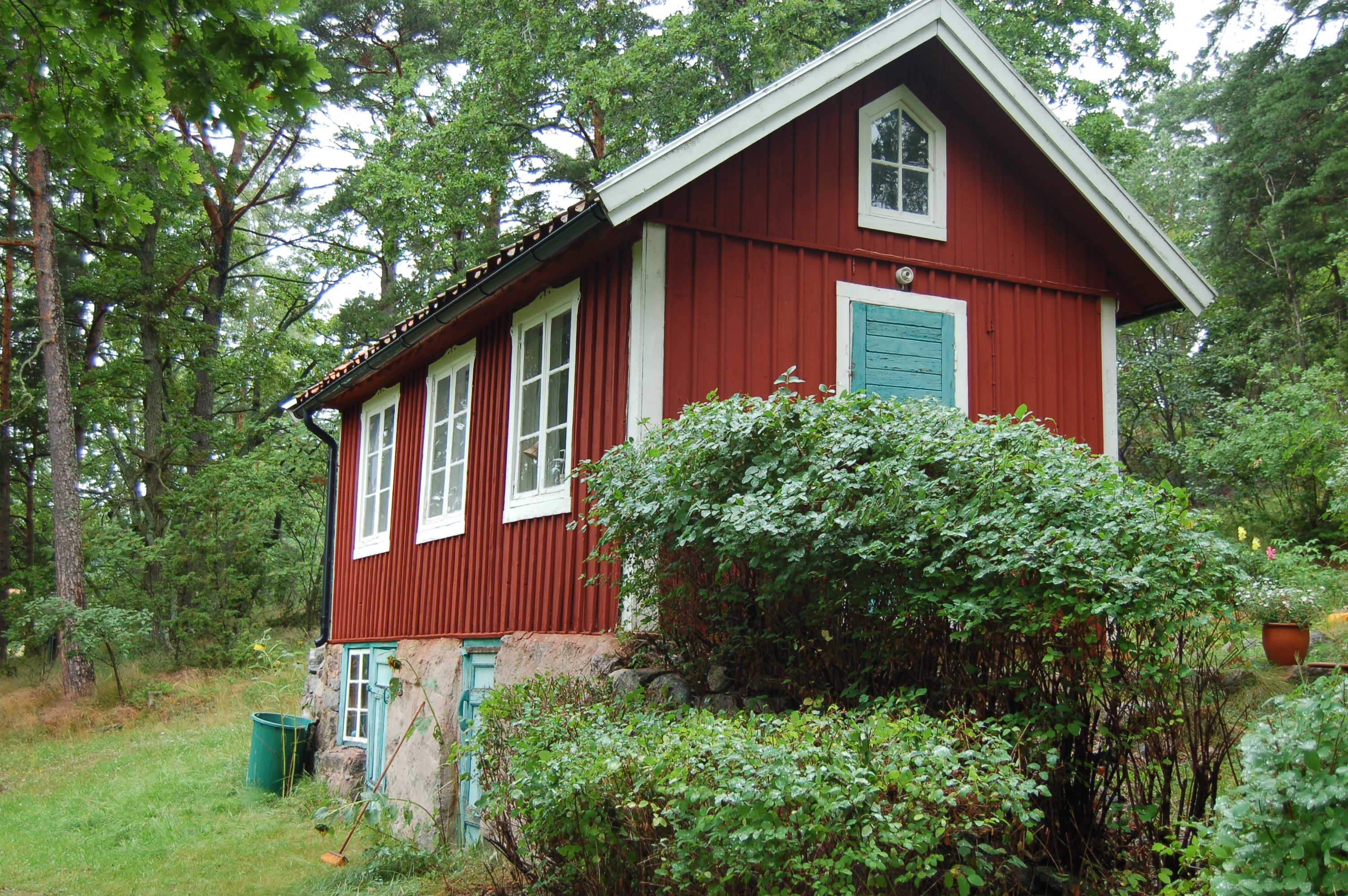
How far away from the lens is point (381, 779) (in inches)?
350

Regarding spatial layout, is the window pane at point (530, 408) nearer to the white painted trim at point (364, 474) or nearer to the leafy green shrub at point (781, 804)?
the white painted trim at point (364, 474)

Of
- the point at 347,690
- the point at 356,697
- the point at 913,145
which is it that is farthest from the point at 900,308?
the point at 347,690

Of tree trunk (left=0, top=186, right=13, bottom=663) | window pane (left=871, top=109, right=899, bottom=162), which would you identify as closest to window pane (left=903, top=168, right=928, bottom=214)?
window pane (left=871, top=109, right=899, bottom=162)

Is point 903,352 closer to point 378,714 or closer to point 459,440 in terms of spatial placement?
point 459,440

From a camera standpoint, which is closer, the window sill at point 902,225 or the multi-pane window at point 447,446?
the window sill at point 902,225

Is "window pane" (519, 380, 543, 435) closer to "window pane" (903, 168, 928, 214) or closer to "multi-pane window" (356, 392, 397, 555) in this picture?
"window pane" (903, 168, 928, 214)

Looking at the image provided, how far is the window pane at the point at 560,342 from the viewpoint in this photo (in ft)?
26.0

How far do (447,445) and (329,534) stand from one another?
4267mm

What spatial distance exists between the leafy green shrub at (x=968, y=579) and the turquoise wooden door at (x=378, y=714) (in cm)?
576

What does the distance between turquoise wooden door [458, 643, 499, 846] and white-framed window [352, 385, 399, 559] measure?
2.88m

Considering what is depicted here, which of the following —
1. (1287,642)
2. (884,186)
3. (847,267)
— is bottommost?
(1287,642)

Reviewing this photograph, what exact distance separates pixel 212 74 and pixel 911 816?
4.62 meters

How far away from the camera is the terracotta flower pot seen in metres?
9.08

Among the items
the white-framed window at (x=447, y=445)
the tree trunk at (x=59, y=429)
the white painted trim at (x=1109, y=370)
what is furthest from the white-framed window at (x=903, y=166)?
the tree trunk at (x=59, y=429)
